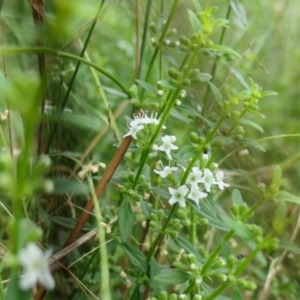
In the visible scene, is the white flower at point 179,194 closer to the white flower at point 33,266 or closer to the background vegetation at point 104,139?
the background vegetation at point 104,139

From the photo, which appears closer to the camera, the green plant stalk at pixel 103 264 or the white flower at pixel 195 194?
the green plant stalk at pixel 103 264

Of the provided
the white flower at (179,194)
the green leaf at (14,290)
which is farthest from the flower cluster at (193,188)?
the green leaf at (14,290)

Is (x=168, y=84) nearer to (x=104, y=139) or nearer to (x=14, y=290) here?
(x=14, y=290)

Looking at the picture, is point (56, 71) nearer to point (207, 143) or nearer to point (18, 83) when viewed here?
point (207, 143)

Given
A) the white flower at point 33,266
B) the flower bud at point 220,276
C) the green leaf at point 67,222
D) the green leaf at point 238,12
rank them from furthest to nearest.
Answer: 1. the green leaf at point 238,12
2. the green leaf at point 67,222
3. the flower bud at point 220,276
4. the white flower at point 33,266

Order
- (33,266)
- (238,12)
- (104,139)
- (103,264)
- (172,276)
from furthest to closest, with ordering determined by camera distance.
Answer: (104,139)
(238,12)
(172,276)
(103,264)
(33,266)

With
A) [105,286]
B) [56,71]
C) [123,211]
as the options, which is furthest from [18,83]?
[56,71]

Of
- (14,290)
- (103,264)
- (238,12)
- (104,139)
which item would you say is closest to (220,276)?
(103,264)
